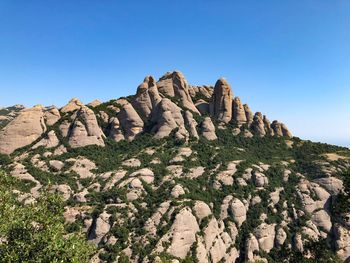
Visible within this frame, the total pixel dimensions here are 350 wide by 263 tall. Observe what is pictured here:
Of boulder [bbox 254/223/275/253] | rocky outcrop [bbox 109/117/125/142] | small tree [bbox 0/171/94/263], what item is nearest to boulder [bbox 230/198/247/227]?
boulder [bbox 254/223/275/253]

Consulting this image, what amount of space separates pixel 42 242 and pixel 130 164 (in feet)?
302

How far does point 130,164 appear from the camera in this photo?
12462 centimetres

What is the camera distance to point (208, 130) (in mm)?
154500

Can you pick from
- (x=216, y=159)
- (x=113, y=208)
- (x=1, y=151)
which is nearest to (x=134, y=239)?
(x=113, y=208)

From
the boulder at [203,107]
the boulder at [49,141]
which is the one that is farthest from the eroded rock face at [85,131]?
the boulder at [203,107]

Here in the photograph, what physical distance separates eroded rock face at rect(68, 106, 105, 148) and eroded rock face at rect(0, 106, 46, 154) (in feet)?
48.1

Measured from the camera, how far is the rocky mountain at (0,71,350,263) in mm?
92875

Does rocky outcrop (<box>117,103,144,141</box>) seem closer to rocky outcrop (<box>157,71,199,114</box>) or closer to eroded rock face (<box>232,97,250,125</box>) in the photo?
rocky outcrop (<box>157,71,199,114</box>)

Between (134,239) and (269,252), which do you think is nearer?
(134,239)

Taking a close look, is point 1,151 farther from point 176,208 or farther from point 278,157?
point 278,157

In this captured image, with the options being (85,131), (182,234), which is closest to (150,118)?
(85,131)

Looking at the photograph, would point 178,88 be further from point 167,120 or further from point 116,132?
point 116,132

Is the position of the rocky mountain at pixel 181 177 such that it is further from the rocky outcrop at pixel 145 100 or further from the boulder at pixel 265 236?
the rocky outcrop at pixel 145 100

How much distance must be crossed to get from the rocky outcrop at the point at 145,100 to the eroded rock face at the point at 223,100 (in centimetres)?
3292
